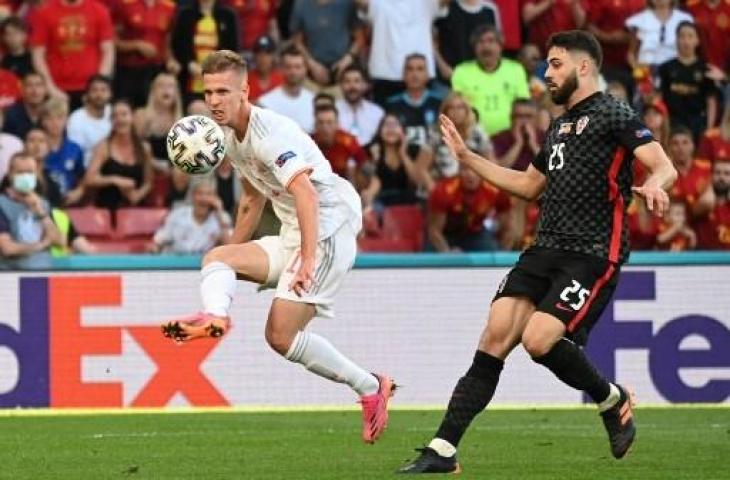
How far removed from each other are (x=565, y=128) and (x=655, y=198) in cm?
119

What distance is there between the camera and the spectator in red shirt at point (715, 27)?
63.1ft

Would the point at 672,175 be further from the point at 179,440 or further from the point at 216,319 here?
the point at 179,440

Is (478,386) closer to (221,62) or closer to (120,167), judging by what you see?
(221,62)

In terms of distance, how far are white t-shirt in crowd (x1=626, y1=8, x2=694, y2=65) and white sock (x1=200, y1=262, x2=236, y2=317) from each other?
10.2 meters

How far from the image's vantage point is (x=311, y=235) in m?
9.33

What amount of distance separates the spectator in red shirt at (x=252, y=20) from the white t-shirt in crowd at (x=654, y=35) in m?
3.79

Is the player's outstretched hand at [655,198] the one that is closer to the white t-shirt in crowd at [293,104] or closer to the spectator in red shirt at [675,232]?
the spectator in red shirt at [675,232]

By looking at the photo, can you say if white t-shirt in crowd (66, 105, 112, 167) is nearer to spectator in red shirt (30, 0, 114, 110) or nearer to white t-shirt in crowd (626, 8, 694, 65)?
spectator in red shirt (30, 0, 114, 110)

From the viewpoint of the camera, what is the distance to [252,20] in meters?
18.5

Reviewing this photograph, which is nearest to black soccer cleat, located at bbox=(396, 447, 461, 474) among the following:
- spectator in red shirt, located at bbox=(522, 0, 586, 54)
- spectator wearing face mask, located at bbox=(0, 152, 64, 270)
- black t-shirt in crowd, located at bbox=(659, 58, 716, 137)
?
spectator wearing face mask, located at bbox=(0, 152, 64, 270)

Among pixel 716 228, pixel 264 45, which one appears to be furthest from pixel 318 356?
pixel 264 45

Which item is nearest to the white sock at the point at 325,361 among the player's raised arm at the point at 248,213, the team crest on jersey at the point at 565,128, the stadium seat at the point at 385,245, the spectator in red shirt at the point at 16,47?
the player's raised arm at the point at 248,213

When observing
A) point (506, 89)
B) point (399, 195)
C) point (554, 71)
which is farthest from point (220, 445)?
point (506, 89)

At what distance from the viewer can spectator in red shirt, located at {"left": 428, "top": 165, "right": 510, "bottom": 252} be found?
1658 cm
